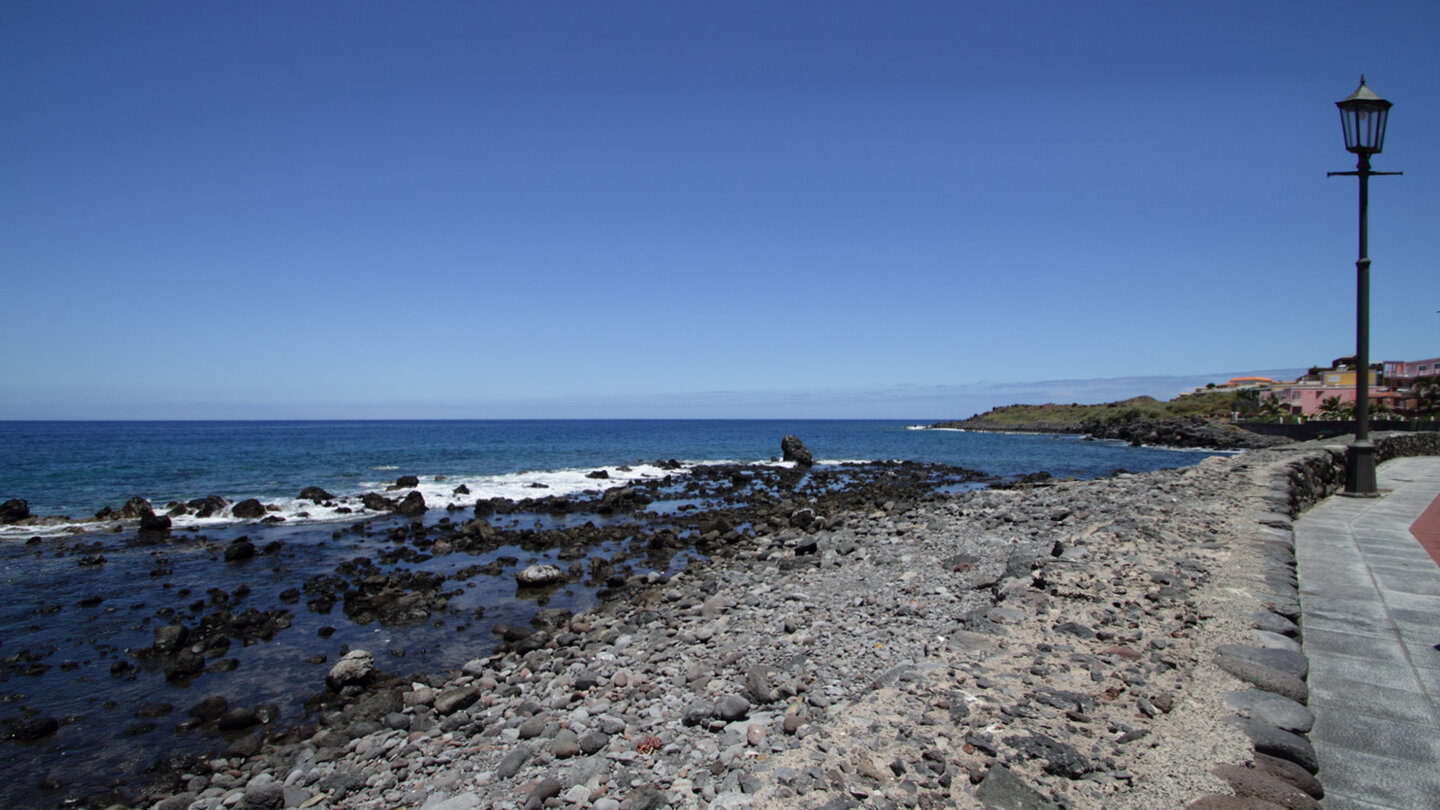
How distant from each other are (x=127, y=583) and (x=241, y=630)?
20.6 ft

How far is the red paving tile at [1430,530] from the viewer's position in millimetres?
8117

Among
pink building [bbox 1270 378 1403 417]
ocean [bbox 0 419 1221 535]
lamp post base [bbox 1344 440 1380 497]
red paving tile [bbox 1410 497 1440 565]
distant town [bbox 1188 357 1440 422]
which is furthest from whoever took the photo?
pink building [bbox 1270 378 1403 417]

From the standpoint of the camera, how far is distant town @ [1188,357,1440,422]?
48969mm

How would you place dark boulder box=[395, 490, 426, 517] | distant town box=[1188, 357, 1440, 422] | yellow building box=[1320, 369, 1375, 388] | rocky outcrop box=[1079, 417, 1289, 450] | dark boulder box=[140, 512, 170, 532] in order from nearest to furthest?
dark boulder box=[140, 512, 170, 532] < dark boulder box=[395, 490, 426, 517] < distant town box=[1188, 357, 1440, 422] < rocky outcrop box=[1079, 417, 1289, 450] < yellow building box=[1320, 369, 1375, 388]

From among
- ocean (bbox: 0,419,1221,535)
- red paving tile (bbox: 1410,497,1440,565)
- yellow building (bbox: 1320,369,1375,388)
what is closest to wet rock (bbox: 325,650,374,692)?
red paving tile (bbox: 1410,497,1440,565)

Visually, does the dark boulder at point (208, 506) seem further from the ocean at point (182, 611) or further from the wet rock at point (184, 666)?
the wet rock at point (184, 666)

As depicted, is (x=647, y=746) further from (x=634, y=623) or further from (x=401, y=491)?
(x=401, y=491)

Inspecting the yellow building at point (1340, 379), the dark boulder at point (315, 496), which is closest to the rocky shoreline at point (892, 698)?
the dark boulder at point (315, 496)

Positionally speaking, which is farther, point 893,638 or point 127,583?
point 127,583

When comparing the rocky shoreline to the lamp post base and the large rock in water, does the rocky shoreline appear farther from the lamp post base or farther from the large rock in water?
the large rock in water

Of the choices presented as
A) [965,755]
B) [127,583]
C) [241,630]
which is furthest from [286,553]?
[965,755]

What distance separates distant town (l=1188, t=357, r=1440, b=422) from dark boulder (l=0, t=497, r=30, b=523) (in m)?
69.7

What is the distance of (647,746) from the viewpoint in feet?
18.6

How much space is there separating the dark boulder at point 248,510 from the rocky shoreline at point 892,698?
61.5 ft
